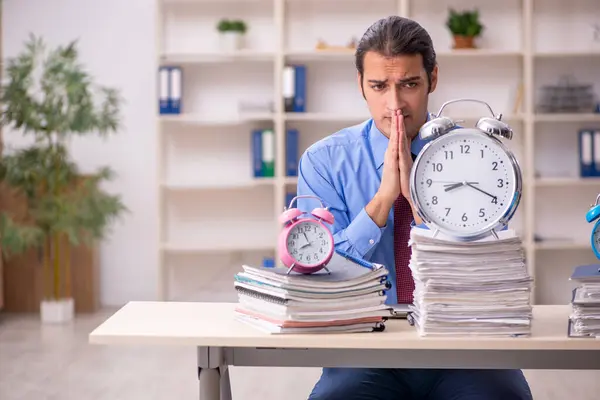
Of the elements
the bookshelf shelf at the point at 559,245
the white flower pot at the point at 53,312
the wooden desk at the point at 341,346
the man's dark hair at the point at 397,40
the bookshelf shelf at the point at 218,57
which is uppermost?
the bookshelf shelf at the point at 218,57

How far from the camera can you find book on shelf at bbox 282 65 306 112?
19.2ft

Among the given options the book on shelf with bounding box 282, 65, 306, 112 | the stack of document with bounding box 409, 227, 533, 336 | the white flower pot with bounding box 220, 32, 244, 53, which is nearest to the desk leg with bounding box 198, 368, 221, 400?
the stack of document with bounding box 409, 227, 533, 336

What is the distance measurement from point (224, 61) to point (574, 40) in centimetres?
230

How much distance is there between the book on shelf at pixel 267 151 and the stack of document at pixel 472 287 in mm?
4102

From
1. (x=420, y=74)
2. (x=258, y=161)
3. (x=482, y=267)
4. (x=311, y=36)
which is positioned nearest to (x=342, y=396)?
(x=482, y=267)

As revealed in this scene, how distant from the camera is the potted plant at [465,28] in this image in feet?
19.1

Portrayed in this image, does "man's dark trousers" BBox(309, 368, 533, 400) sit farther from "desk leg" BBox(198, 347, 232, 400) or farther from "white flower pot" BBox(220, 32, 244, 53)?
"white flower pot" BBox(220, 32, 244, 53)

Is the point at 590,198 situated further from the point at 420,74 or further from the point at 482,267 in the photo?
the point at 482,267

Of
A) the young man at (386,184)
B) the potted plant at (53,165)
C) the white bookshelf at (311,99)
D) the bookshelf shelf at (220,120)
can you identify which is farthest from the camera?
the white bookshelf at (311,99)

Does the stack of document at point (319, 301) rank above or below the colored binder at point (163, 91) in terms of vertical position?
below

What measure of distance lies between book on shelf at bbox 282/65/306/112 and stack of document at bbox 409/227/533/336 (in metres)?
4.16

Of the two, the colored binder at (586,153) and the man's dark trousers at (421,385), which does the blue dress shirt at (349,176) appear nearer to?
the man's dark trousers at (421,385)

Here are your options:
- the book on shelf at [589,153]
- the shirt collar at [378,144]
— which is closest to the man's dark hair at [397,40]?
the shirt collar at [378,144]

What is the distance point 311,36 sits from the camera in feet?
20.1
